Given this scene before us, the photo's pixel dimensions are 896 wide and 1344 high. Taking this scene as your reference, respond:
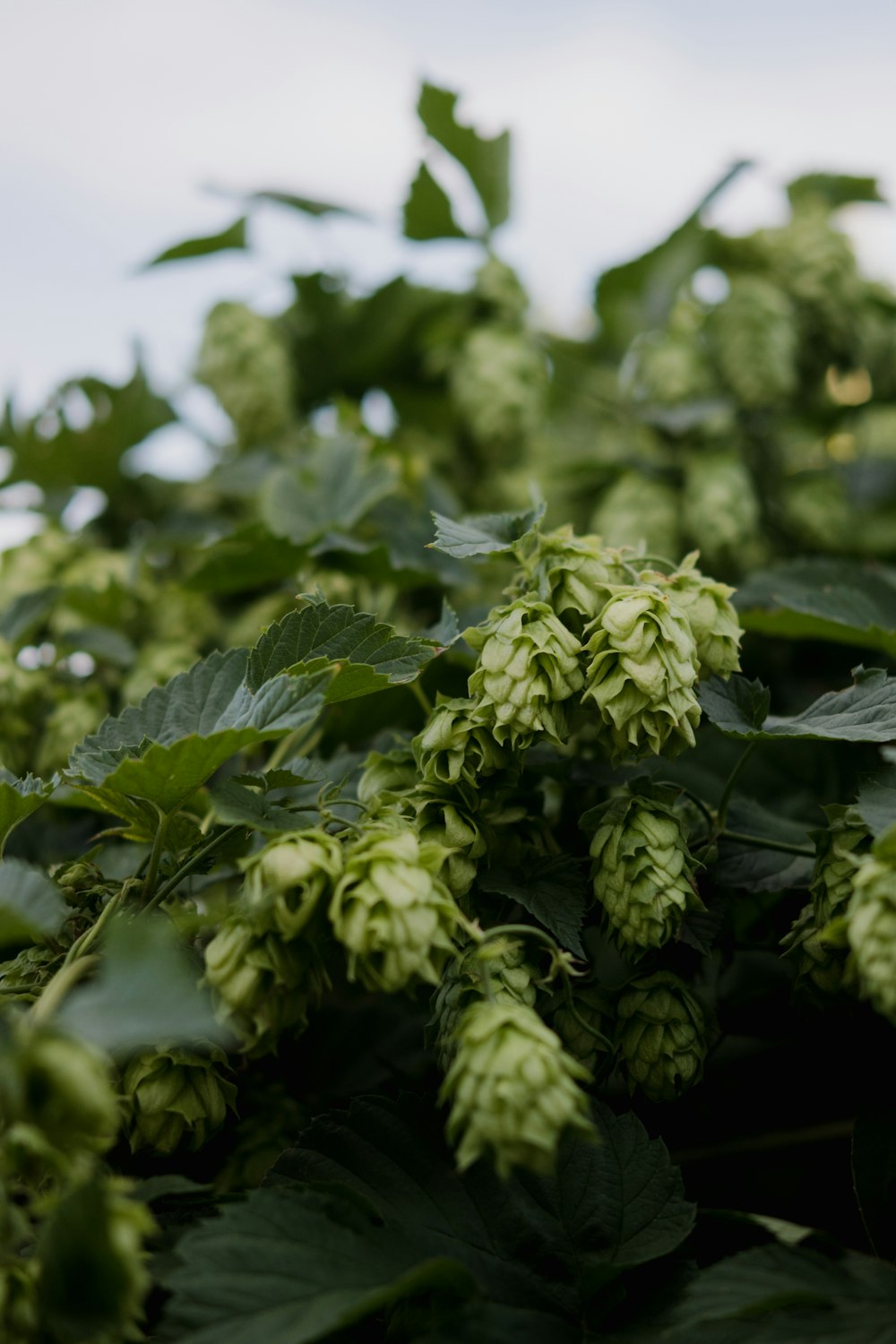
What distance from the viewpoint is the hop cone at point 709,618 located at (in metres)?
0.83

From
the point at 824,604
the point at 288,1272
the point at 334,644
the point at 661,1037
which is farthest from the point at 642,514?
the point at 288,1272

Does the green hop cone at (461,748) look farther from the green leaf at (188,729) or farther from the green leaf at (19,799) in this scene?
the green leaf at (19,799)

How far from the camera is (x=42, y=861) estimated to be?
1.16 m

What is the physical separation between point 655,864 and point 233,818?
297 mm

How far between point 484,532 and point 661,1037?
1.44ft

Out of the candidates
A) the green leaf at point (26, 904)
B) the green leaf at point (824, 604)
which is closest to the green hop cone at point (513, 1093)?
the green leaf at point (26, 904)

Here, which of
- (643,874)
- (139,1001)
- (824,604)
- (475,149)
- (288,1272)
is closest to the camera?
(139,1001)

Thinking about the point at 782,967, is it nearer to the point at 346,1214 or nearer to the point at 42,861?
the point at 346,1214

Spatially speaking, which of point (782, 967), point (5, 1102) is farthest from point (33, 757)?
point (782, 967)

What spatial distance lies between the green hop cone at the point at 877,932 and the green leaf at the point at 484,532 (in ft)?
1.18

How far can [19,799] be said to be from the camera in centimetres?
76

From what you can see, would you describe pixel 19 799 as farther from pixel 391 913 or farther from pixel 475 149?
pixel 475 149

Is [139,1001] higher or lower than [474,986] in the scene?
higher

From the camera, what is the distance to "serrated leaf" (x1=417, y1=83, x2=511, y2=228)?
1619 mm
